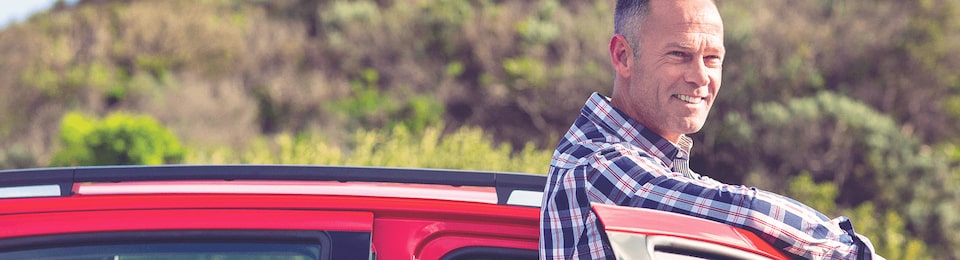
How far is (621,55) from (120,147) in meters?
12.6

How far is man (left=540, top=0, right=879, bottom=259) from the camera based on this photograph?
1.57 meters

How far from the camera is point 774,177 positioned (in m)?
13.0

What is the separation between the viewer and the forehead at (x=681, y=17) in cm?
182

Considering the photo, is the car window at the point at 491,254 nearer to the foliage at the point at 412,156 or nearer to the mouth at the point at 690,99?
the mouth at the point at 690,99

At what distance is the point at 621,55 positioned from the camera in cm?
191

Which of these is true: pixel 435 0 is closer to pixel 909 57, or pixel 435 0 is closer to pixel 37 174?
pixel 909 57

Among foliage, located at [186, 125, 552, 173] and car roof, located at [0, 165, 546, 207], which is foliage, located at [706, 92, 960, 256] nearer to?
foliage, located at [186, 125, 552, 173]

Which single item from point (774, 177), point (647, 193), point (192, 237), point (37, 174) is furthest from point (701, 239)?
point (774, 177)

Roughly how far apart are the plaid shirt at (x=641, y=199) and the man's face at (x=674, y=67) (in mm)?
43

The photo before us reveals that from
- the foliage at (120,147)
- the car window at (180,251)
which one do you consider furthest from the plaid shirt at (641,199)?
the foliage at (120,147)

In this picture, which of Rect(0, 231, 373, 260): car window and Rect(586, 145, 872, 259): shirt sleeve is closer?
Rect(586, 145, 872, 259): shirt sleeve

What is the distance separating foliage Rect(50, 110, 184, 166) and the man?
39.9 ft

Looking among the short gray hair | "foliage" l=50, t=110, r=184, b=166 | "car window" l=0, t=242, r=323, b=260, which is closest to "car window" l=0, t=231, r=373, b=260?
"car window" l=0, t=242, r=323, b=260

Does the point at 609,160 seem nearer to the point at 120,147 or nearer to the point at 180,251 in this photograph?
the point at 180,251
